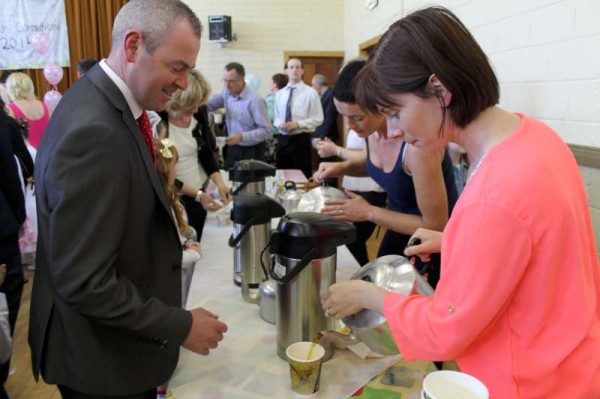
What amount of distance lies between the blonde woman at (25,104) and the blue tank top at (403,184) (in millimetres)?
3440

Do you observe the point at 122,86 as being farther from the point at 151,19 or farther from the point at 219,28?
the point at 219,28

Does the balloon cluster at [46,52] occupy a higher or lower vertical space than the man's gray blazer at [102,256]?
higher

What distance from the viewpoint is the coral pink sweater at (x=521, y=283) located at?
68cm

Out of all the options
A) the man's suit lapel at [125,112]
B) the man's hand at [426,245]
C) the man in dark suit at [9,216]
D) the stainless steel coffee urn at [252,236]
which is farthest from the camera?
the man in dark suit at [9,216]

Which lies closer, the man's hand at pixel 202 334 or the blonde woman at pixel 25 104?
the man's hand at pixel 202 334

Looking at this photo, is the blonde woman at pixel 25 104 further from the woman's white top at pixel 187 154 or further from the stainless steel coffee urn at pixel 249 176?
the stainless steel coffee urn at pixel 249 176

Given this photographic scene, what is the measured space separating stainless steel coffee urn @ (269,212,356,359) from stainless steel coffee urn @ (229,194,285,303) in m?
0.34

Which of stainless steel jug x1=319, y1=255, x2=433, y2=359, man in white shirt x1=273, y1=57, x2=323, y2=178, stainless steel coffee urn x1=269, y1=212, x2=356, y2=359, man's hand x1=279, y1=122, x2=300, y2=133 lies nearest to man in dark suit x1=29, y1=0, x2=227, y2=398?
stainless steel coffee urn x1=269, y1=212, x2=356, y2=359

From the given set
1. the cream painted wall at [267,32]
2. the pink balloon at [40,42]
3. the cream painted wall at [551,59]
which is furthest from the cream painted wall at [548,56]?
the pink balloon at [40,42]

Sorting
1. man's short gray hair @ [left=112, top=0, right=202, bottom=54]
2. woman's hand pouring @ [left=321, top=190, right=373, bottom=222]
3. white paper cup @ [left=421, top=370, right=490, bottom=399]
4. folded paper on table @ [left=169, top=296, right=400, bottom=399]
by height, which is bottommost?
folded paper on table @ [left=169, top=296, right=400, bottom=399]

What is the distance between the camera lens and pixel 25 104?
4086 mm

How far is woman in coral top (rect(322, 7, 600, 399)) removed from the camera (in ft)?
2.24

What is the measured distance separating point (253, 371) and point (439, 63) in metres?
0.75

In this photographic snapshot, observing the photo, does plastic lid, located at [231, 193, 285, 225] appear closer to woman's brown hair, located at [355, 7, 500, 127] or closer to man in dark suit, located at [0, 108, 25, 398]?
→ woman's brown hair, located at [355, 7, 500, 127]
